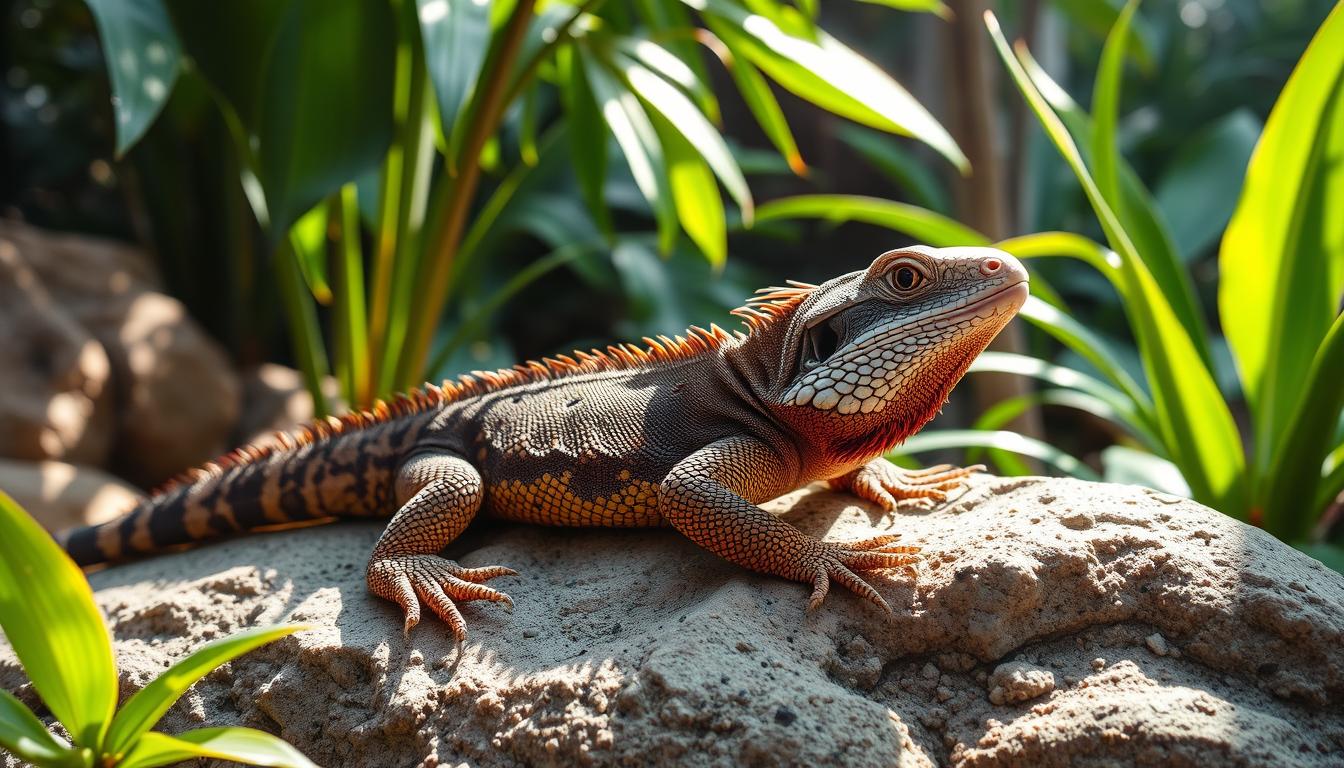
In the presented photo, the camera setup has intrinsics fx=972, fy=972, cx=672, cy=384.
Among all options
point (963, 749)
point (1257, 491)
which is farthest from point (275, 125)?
point (1257, 491)

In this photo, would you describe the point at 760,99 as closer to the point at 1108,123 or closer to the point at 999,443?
the point at 1108,123

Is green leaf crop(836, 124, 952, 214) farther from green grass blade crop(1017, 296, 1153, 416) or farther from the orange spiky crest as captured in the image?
the orange spiky crest

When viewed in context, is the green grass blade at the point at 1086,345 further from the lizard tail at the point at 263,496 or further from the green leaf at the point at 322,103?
the green leaf at the point at 322,103

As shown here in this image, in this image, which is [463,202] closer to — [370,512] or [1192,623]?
[370,512]

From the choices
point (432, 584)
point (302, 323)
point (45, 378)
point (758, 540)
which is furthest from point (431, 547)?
point (45, 378)

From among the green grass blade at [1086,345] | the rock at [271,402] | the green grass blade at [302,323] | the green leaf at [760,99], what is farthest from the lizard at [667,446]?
the rock at [271,402]

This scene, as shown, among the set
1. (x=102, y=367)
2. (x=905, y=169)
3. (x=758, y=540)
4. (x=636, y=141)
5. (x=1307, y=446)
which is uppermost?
(x=636, y=141)
